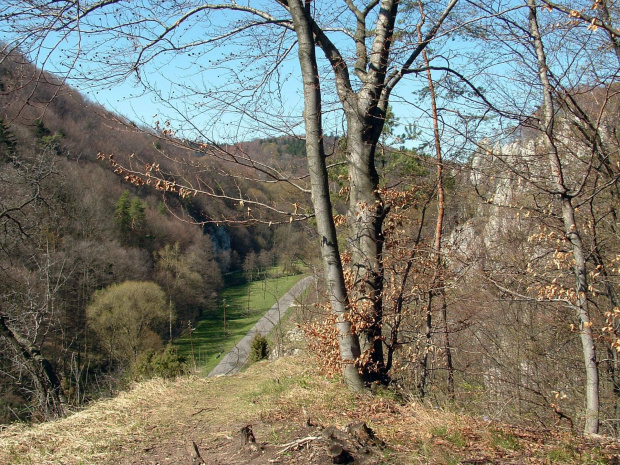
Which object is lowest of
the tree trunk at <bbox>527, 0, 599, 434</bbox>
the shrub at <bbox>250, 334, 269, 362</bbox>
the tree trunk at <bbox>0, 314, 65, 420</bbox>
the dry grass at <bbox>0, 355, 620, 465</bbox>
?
the shrub at <bbox>250, 334, 269, 362</bbox>

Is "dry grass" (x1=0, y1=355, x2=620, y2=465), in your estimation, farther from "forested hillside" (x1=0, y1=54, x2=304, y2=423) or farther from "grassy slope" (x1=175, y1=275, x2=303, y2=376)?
"grassy slope" (x1=175, y1=275, x2=303, y2=376)

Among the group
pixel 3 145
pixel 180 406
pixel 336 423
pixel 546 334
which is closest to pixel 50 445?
pixel 180 406

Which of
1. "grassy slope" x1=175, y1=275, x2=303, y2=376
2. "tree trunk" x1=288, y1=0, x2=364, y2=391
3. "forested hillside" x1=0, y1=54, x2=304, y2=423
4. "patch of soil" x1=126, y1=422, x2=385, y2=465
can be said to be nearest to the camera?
"patch of soil" x1=126, y1=422, x2=385, y2=465

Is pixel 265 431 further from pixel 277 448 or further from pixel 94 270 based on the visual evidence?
pixel 94 270

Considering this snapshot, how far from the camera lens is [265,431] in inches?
165

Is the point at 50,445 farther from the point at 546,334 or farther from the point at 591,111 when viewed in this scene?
the point at 546,334

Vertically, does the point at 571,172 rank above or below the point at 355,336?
above

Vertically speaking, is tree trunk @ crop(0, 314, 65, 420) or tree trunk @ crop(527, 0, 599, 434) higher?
tree trunk @ crop(527, 0, 599, 434)

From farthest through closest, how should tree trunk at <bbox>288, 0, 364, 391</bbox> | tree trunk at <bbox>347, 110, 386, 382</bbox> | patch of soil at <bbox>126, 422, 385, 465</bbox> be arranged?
tree trunk at <bbox>347, 110, 386, 382</bbox>, tree trunk at <bbox>288, 0, 364, 391</bbox>, patch of soil at <bbox>126, 422, 385, 465</bbox>

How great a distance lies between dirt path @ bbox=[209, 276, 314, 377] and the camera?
60.1 feet

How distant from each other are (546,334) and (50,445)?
29.3 ft

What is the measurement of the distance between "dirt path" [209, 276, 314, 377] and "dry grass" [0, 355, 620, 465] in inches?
381

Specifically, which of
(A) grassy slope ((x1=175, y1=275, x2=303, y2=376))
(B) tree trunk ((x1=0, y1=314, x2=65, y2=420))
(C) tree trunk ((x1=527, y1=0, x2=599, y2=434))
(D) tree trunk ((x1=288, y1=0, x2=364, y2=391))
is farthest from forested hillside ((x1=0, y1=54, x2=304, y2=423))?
(C) tree trunk ((x1=527, y1=0, x2=599, y2=434))

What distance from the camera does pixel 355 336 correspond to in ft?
17.2
